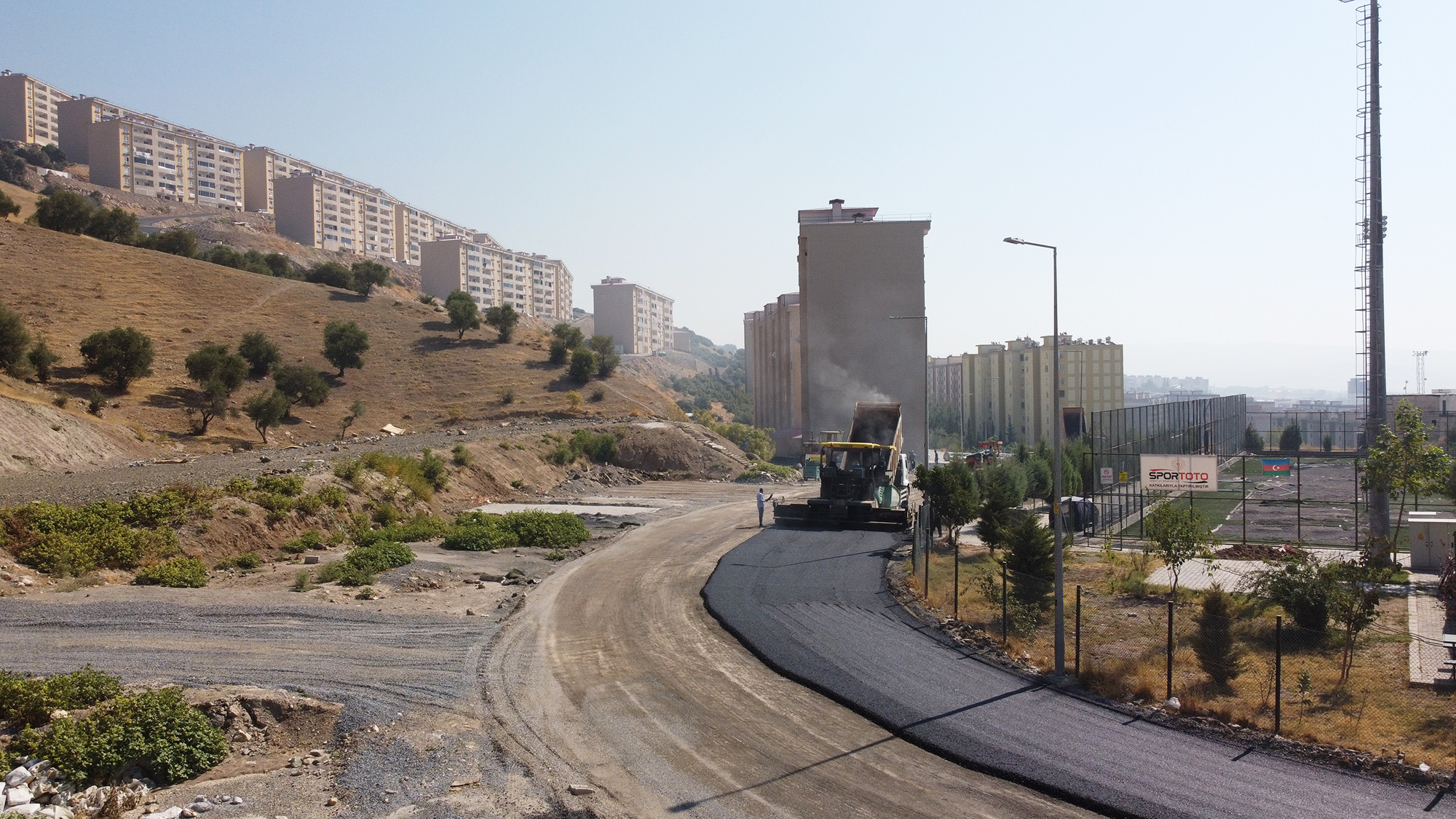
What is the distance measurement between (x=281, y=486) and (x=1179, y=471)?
89.4ft

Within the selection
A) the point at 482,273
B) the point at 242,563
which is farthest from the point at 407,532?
the point at 482,273

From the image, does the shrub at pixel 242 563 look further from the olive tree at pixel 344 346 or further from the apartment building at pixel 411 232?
the apartment building at pixel 411 232

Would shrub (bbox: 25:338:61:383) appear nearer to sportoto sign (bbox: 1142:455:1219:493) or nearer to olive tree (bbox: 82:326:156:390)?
olive tree (bbox: 82:326:156:390)

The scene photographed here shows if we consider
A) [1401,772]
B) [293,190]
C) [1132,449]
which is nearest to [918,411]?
[1132,449]

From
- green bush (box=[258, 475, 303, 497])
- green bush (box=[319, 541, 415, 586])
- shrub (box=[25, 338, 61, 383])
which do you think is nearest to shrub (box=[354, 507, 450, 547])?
green bush (box=[319, 541, 415, 586])

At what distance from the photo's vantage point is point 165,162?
14225cm

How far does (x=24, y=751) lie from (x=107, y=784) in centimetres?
135

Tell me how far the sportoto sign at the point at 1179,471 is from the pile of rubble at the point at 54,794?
2714 cm

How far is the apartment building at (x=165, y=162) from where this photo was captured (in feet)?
438

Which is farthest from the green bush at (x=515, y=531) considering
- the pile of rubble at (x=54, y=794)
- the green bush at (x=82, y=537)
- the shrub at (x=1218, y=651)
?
the shrub at (x=1218, y=651)

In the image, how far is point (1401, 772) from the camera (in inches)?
414

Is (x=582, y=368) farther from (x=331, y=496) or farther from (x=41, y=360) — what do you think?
(x=331, y=496)

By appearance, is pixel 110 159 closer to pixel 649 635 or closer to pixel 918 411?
pixel 918 411

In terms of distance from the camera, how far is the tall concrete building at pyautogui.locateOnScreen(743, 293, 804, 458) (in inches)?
3221
